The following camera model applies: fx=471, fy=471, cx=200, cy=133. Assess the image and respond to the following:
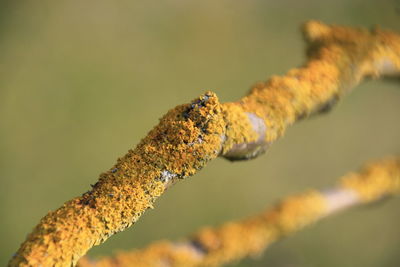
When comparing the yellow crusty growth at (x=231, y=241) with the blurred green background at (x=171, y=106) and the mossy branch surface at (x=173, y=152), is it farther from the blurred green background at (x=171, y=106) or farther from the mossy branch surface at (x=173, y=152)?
the blurred green background at (x=171, y=106)

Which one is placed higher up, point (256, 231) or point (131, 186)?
point (256, 231)

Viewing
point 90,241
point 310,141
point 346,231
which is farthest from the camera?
point 310,141

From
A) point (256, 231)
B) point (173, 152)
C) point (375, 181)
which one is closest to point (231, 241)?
point (256, 231)

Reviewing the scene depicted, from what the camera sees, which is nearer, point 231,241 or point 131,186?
point 131,186

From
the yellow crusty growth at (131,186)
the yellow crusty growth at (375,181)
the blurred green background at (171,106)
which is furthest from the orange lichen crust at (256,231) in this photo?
the blurred green background at (171,106)

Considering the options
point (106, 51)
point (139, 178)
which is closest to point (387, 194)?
point (139, 178)

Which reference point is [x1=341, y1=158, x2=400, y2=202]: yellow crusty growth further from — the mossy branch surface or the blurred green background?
the blurred green background

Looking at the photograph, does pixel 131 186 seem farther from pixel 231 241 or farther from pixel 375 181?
pixel 375 181

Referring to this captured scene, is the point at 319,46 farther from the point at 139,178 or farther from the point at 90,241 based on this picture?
the point at 90,241
